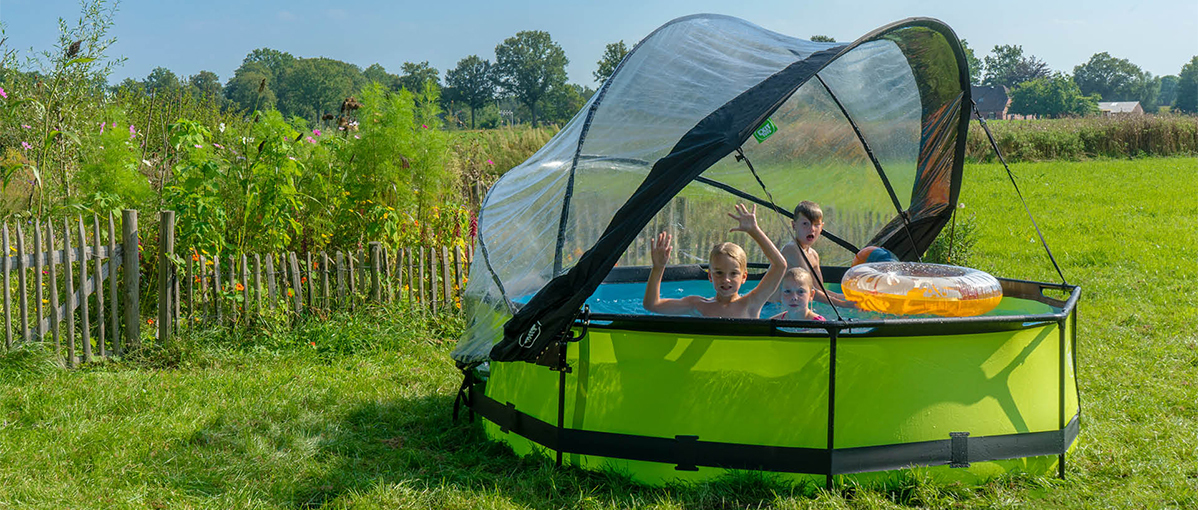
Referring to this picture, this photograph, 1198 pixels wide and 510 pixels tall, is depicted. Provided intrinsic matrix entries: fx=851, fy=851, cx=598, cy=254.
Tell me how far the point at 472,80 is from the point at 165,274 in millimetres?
95530

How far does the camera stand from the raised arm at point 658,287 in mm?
4453

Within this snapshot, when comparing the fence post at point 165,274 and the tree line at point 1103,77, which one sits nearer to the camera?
the fence post at point 165,274

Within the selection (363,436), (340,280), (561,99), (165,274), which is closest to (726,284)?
(363,436)

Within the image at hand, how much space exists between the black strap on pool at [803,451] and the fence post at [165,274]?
12.8ft

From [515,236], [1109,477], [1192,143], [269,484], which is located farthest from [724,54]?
[1192,143]

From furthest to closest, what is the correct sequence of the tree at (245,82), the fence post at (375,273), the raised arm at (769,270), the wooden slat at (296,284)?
1. the tree at (245,82)
2. the fence post at (375,273)
3. the wooden slat at (296,284)
4. the raised arm at (769,270)

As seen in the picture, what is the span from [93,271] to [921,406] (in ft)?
19.6

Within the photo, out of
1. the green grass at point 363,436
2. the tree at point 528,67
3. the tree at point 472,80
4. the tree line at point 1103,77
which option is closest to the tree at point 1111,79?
the tree line at point 1103,77

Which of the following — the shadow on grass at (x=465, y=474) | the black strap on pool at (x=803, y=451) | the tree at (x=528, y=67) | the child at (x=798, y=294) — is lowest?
the shadow on grass at (x=465, y=474)

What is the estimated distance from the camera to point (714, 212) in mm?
6797

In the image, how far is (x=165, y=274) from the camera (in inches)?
264

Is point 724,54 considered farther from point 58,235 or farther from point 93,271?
point 58,235

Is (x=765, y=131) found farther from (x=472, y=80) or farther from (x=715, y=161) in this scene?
(x=472, y=80)

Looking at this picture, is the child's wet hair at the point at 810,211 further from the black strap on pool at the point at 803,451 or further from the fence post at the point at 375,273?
the fence post at the point at 375,273
